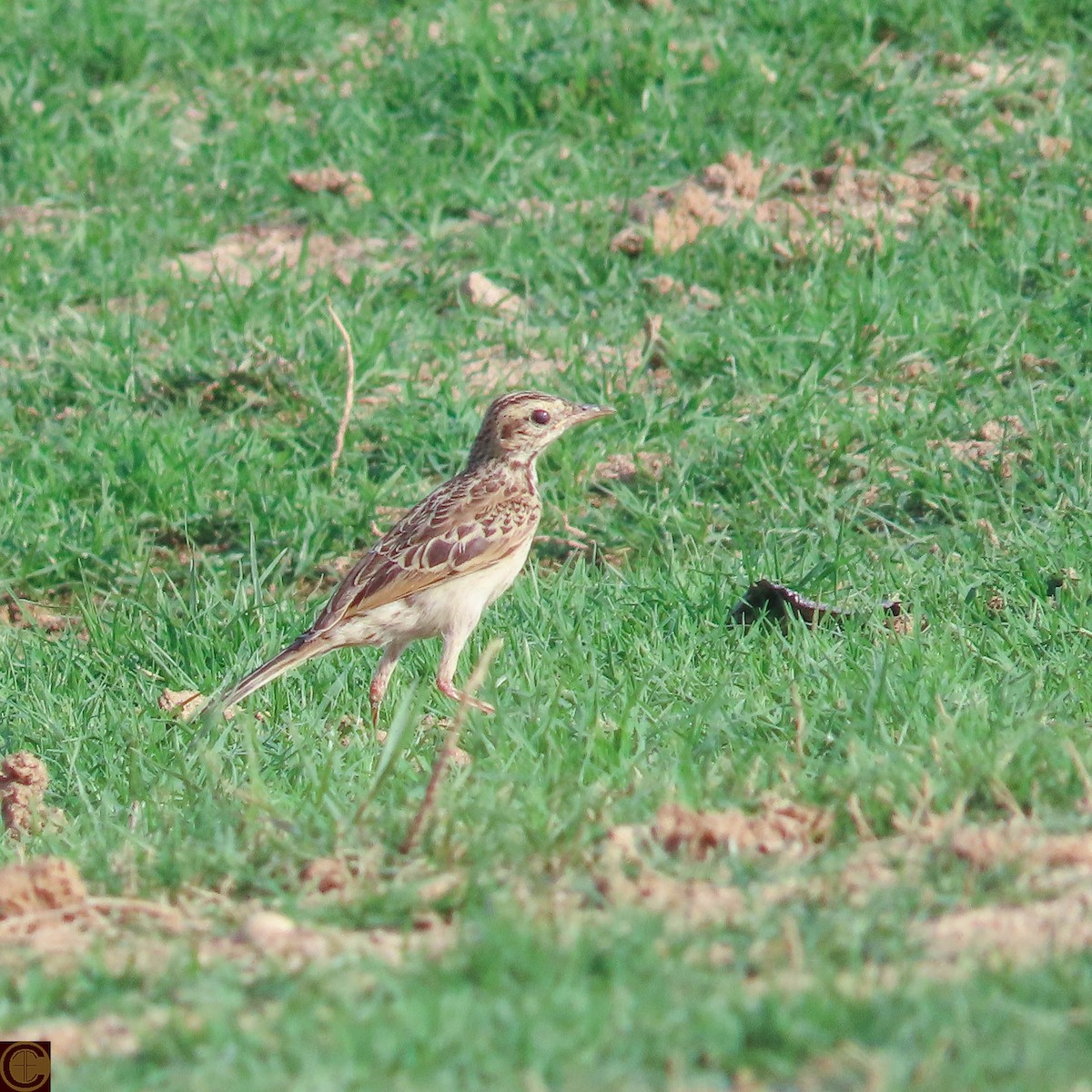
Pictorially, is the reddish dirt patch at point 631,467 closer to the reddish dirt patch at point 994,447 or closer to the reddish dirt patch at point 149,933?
the reddish dirt patch at point 994,447

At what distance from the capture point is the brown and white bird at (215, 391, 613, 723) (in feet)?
21.3

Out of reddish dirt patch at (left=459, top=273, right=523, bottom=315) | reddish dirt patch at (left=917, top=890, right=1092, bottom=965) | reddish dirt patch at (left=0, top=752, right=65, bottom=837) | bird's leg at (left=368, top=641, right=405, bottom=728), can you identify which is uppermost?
reddish dirt patch at (left=917, top=890, right=1092, bottom=965)

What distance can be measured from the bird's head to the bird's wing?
0.75 ft

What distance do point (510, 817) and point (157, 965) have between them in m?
0.97

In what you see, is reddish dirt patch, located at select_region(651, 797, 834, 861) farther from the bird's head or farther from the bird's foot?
the bird's head

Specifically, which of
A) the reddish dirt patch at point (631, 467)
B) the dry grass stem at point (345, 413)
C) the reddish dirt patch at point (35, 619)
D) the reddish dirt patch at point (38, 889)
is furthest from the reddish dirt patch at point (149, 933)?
the reddish dirt patch at point (631, 467)

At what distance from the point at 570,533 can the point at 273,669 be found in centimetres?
201

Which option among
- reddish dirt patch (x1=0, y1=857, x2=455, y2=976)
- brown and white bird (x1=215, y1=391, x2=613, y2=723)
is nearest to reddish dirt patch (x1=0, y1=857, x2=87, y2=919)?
reddish dirt patch (x1=0, y1=857, x2=455, y2=976)

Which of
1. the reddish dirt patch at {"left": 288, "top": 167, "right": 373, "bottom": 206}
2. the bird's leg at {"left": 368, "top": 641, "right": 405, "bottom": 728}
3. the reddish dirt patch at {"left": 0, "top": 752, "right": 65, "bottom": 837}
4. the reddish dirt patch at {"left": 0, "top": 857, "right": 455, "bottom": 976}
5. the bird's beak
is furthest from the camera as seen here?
the reddish dirt patch at {"left": 288, "top": 167, "right": 373, "bottom": 206}

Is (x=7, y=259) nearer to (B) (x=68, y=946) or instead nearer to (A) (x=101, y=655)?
(A) (x=101, y=655)

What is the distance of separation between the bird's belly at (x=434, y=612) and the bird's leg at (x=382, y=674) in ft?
0.24

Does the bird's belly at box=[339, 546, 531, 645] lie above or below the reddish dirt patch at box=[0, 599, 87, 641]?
above

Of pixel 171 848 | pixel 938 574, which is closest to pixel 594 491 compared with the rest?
pixel 938 574

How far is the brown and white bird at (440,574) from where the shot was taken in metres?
6.50
